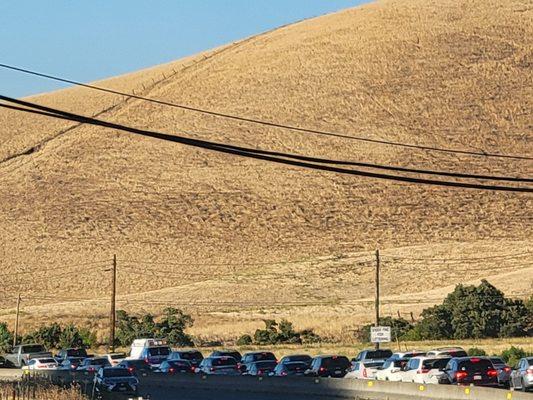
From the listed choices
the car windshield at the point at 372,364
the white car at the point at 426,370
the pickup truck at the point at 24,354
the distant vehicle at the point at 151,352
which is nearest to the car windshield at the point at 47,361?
the distant vehicle at the point at 151,352

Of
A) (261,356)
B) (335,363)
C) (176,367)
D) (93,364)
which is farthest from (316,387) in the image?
(93,364)

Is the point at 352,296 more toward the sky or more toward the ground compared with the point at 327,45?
more toward the ground

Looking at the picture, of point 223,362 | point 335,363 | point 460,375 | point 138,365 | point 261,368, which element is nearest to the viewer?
point 460,375

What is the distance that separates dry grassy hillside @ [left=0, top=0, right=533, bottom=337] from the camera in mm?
101625

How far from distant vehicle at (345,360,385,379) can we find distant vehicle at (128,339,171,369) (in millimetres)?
13131

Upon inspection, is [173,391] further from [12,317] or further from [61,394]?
[12,317]

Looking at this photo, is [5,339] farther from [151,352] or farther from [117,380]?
[117,380]

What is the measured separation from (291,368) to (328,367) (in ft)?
5.36

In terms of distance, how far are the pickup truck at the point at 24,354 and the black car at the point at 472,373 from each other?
30.0 metres

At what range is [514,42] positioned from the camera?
147875 millimetres

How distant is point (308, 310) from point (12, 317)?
21662mm

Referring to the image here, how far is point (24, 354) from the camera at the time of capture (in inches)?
2694

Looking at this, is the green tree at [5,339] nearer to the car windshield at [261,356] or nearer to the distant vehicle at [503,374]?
the car windshield at [261,356]

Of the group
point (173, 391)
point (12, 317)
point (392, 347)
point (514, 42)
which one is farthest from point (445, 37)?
point (173, 391)
